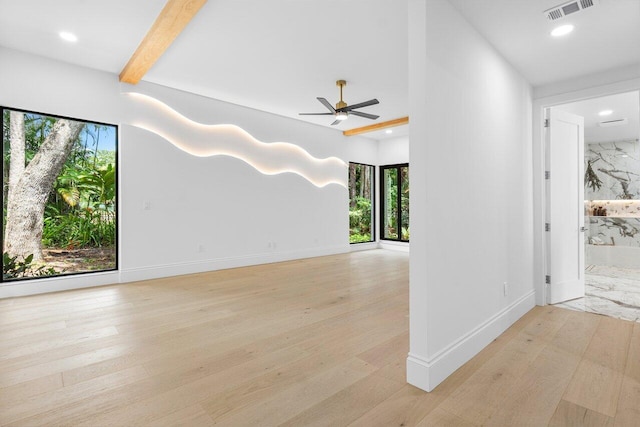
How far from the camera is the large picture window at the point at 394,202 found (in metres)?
8.55

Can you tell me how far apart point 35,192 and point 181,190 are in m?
1.78

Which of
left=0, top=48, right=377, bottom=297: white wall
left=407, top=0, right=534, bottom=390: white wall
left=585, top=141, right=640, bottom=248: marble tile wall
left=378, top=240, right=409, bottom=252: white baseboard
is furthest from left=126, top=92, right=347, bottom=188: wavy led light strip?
left=585, top=141, right=640, bottom=248: marble tile wall

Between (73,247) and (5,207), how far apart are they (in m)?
0.86

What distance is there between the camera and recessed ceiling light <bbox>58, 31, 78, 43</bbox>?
350cm

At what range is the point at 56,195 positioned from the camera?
14.1 ft

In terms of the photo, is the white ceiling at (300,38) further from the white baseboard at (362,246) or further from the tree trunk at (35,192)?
the white baseboard at (362,246)

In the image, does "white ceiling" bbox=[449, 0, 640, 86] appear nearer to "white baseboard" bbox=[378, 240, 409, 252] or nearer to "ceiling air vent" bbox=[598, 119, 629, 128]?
"ceiling air vent" bbox=[598, 119, 629, 128]

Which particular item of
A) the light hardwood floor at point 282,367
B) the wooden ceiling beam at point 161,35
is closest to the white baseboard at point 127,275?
the light hardwood floor at point 282,367

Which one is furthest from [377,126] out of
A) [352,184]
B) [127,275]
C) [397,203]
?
[127,275]

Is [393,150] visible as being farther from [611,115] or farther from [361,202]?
[611,115]

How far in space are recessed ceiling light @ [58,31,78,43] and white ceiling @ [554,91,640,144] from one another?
226 inches

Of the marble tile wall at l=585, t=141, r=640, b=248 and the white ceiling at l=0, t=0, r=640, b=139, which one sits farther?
the marble tile wall at l=585, t=141, r=640, b=248

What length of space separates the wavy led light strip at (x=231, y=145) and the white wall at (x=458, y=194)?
4278mm

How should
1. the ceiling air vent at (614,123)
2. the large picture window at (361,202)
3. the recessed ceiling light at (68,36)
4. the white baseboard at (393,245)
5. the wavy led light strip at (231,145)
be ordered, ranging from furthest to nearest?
the large picture window at (361,202), the white baseboard at (393,245), the ceiling air vent at (614,123), the wavy led light strip at (231,145), the recessed ceiling light at (68,36)
